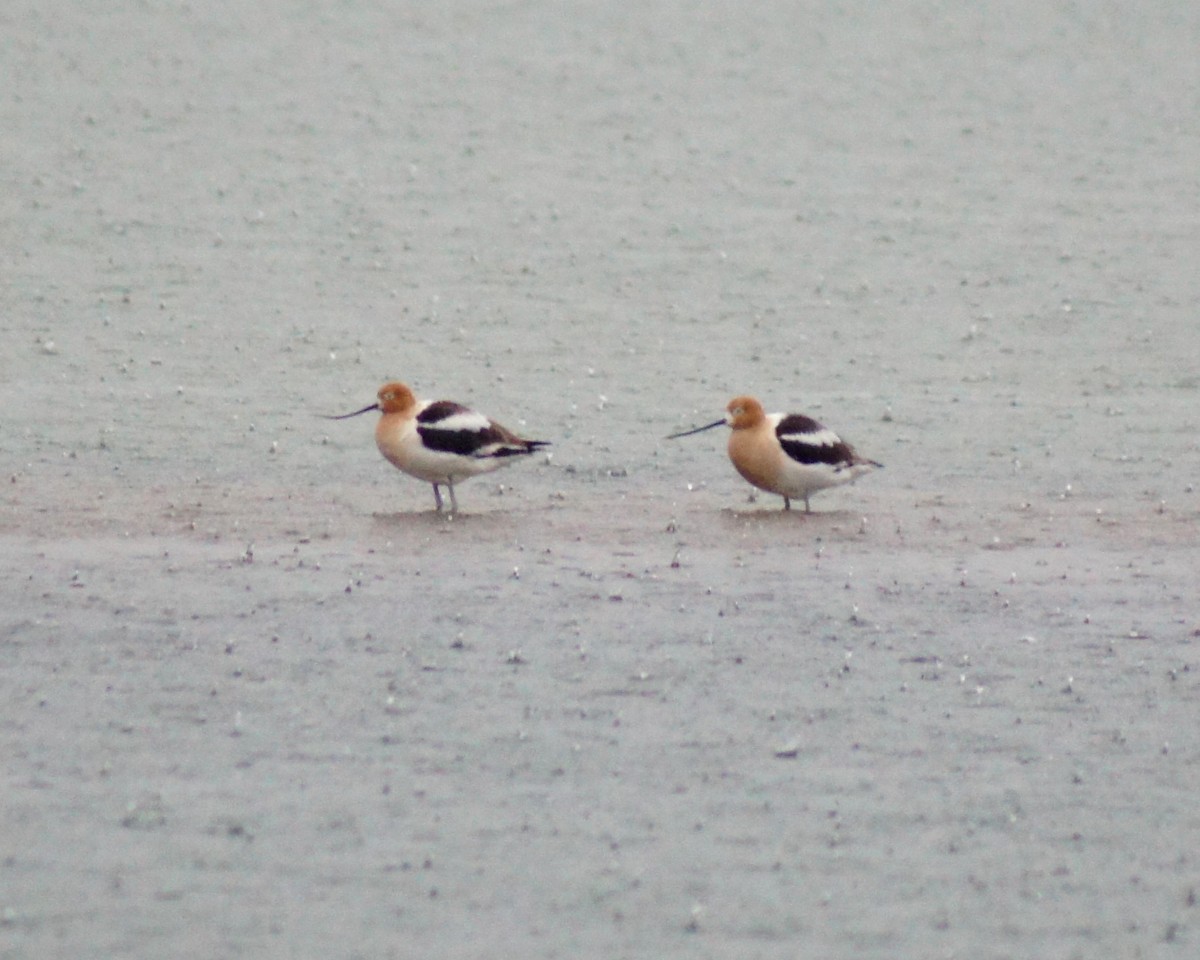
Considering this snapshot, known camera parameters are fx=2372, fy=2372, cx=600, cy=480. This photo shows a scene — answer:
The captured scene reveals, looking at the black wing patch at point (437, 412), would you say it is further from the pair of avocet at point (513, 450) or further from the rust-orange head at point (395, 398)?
the rust-orange head at point (395, 398)

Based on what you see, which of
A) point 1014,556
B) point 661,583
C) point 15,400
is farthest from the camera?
point 15,400

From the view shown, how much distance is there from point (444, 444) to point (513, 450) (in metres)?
0.60

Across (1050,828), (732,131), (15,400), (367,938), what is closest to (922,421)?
(15,400)

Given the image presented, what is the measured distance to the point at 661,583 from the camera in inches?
494

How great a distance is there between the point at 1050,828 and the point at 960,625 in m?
3.14

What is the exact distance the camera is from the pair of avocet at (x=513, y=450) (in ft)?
47.7

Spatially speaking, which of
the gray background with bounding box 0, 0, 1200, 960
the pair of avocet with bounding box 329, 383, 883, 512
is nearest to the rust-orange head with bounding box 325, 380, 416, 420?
the pair of avocet with bounding box 329, 383, 883, 512

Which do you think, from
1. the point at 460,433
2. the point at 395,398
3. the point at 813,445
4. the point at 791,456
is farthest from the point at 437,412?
the point at 813,445

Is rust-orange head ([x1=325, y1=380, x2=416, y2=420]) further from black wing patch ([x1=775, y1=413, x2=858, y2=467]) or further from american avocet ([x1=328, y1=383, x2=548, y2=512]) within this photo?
black wing patch ([x1=775, y1=413, x2=858, y2=467])

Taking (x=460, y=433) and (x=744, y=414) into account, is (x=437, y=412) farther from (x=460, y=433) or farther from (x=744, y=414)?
(x=744, y=414)

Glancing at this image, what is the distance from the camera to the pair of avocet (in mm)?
14539

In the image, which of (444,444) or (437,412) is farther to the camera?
(437,412)

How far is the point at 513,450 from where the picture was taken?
590 inches

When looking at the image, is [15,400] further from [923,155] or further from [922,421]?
[923,155]
